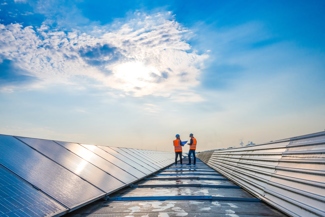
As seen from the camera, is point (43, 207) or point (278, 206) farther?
point (278, 206)

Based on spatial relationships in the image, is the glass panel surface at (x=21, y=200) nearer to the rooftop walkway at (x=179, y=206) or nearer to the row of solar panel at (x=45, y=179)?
the row of solar panel at (x=45, y=179)

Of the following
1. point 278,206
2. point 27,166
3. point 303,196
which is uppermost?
point 27,166

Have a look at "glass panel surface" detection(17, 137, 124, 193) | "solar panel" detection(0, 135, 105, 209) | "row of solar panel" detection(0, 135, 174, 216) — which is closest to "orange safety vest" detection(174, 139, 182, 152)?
"row of solar panel" detection(0, 135, 174, 216)

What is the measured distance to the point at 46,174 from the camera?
441 centimetres

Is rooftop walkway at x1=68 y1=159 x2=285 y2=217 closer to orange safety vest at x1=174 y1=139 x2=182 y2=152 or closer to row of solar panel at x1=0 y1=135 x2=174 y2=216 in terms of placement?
row of solar panel at x1=0 y1=135 x2=174 y2=216

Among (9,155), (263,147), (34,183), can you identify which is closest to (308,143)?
(263,147)

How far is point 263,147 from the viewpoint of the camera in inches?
259

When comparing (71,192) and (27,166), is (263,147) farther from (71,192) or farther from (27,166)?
(27,166)

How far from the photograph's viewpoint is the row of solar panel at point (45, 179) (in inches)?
133

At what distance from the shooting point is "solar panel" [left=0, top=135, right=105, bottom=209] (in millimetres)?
4000

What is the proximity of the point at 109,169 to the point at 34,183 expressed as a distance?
3352mm

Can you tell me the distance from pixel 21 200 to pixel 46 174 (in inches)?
42.3

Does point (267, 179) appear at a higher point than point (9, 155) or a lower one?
lower

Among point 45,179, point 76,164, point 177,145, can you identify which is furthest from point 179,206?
point 177,145
